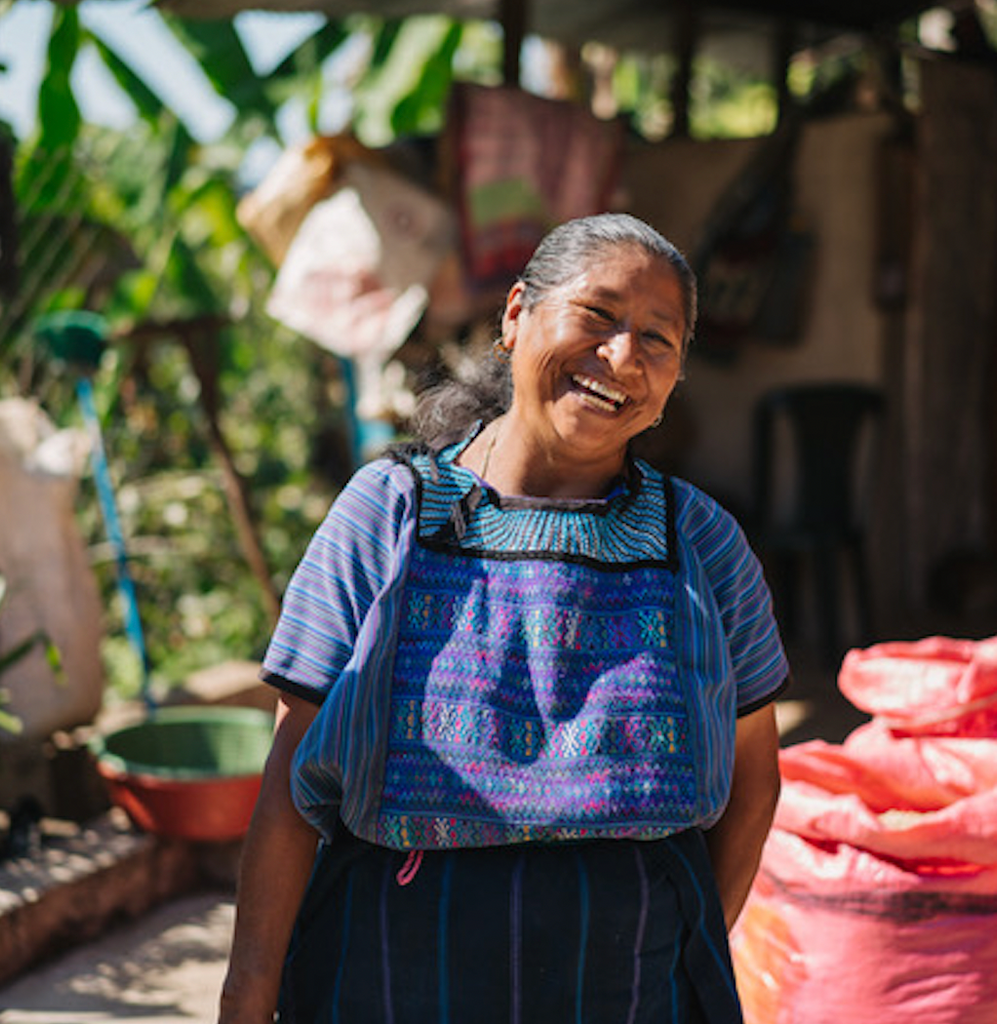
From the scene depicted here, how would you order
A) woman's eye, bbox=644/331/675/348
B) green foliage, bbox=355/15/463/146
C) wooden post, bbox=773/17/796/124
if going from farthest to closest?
1. wooden post, bbox=773/17/796/124
2. green foliage, bbox=355/15/463/146
3. woman's eye, bbox=644/331/675/348

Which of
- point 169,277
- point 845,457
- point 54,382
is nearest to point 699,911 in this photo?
point 845,457

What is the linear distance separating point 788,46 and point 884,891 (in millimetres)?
5252

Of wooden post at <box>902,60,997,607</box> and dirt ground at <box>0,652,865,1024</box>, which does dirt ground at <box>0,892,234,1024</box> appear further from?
wooden post at <box>902,60,997,607</box>

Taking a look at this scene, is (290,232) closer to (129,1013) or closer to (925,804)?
(129,1013)

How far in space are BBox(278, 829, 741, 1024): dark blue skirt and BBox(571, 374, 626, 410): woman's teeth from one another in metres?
0.46

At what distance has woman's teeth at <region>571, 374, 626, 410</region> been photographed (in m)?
1.35

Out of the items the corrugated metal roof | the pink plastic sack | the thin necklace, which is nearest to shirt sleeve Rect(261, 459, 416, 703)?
the thin necklace

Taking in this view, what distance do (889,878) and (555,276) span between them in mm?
1245

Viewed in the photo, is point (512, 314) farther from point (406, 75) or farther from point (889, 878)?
point (406, 75)

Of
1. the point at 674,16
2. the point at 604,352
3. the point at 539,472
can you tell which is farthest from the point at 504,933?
the point at 674,16

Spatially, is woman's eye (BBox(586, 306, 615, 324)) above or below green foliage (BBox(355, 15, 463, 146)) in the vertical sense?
below

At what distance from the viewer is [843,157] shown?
5.66m

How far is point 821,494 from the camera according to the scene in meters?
5.61

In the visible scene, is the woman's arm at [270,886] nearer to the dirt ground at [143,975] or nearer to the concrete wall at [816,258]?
the dirt ground at [143,975]
